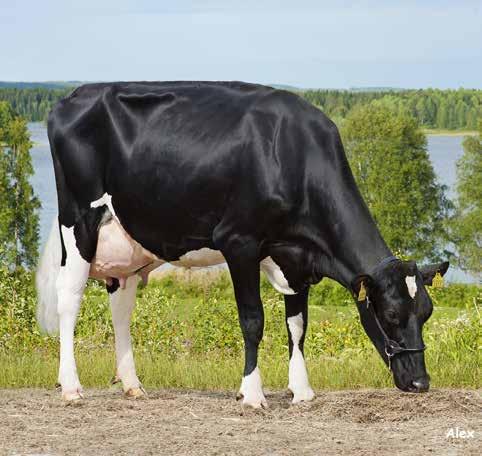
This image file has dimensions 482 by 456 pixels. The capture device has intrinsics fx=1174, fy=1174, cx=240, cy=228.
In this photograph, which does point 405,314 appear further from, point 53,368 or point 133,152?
point 53,368

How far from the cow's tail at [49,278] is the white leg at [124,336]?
930 mm

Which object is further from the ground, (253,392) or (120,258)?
(120,258)

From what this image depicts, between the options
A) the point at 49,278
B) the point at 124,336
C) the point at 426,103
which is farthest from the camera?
the point at 426,103

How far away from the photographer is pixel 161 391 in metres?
10.2

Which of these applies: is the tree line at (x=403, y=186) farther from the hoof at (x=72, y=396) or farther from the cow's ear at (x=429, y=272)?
the cow's ear at (x=429, y=272)

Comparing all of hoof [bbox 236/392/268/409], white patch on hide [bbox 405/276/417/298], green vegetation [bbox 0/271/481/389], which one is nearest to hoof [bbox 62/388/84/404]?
green vegetation [bbox 0/271/481/389]

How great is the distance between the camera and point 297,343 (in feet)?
30.8

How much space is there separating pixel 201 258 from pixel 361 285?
157cm

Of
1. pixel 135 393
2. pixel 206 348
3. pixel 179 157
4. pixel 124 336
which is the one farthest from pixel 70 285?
pixel 206 348

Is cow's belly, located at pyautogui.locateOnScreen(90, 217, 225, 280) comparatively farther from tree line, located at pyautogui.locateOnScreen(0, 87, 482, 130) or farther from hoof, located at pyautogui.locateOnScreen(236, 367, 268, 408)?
tree line, located at pyautogui.locateOnScreen(0, 87, 482, 130)

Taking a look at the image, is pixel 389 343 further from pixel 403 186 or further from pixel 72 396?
pixel 403 186

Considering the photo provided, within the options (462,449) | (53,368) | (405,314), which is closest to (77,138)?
(53,368)

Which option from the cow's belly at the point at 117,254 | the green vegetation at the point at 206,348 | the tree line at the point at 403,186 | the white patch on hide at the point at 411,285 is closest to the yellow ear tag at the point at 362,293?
the white patch on hide at the point at 411,285

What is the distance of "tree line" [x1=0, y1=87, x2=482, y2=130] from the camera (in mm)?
94000
